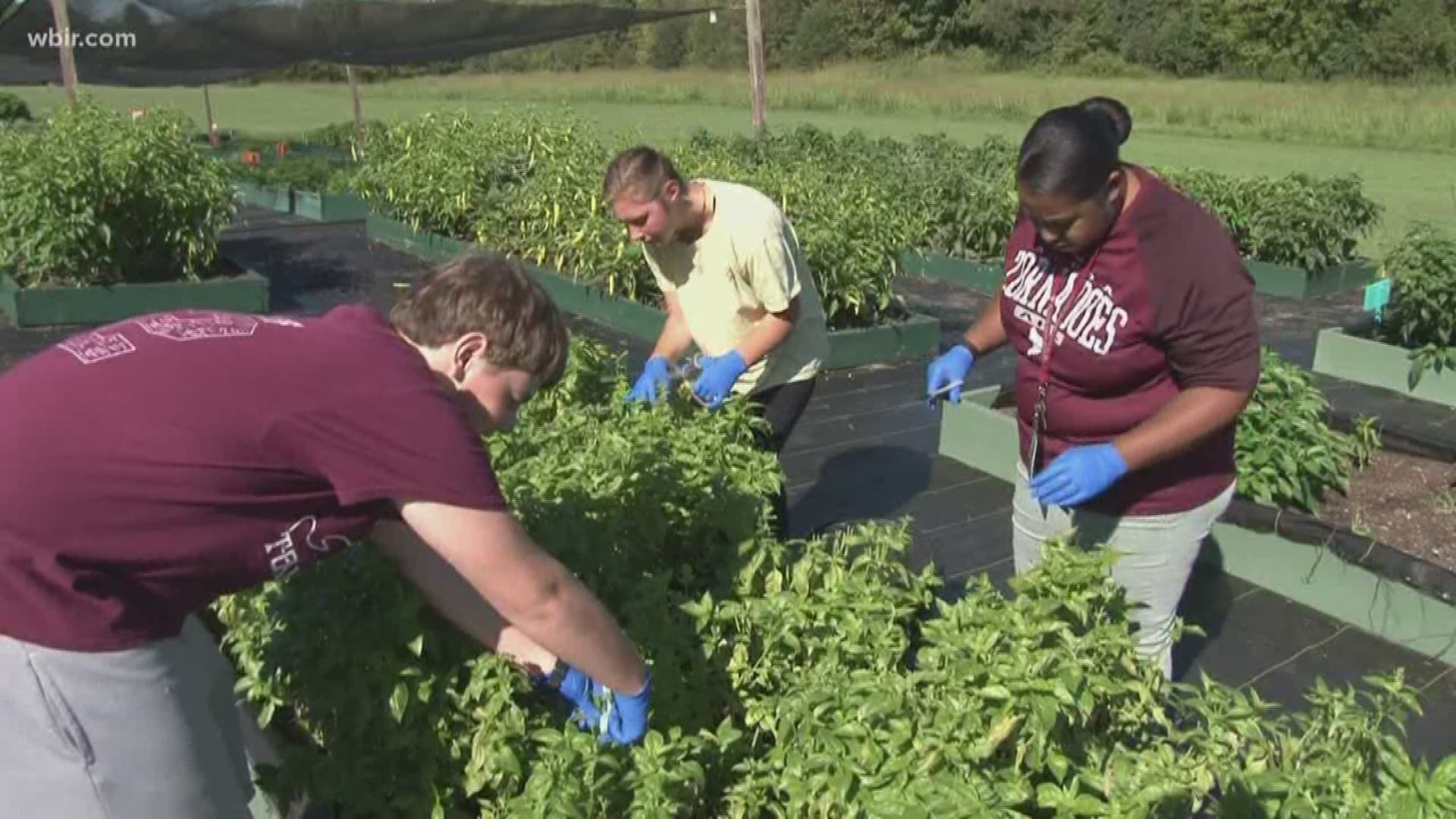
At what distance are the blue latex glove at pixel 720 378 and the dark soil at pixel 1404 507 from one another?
2.10 meters

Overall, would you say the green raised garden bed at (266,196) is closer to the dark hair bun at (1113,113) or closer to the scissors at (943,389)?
the scissors at (943,389)

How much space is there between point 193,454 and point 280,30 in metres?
15.6

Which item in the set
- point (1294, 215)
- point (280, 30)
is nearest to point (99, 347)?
point (1294, 215)

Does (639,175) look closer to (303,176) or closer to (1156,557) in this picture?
(1156,557)

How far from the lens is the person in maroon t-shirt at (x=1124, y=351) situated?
2564mm

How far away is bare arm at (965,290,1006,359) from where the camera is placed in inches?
129

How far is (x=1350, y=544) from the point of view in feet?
→ 13.2

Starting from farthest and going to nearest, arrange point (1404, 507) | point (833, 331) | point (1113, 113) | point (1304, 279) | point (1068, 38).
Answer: point (1068, 38) → point (1304, 279) → point (833, 331) → point (1404, 507) → point (1113, 113)

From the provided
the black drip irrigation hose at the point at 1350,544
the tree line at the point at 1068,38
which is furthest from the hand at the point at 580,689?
the tree line at the point at 1068,38

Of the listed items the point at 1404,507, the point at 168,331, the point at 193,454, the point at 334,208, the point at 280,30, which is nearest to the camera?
the point at 193,454

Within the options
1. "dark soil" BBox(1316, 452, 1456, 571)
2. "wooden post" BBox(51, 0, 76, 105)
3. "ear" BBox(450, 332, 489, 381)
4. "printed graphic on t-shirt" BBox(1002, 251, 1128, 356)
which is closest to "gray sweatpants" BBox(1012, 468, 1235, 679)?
"printed graphic on t-shirt" BBox(1002, 251, 1128, 356)

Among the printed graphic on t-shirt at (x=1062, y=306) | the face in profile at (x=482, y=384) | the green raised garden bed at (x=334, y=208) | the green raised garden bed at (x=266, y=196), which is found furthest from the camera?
the green raised garden bed at (x=266, y=196)

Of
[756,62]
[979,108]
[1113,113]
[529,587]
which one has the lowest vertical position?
[979,108]

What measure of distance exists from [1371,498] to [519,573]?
3963 millimetres
